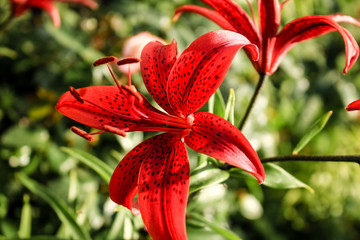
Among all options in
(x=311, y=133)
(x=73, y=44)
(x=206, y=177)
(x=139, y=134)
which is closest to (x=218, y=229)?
(x=206, y=177)

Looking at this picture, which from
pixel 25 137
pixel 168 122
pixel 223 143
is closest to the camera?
pixel 223 143


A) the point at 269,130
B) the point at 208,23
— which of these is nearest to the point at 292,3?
the point at 208,23

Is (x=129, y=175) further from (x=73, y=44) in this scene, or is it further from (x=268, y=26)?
(x=73, y=44)

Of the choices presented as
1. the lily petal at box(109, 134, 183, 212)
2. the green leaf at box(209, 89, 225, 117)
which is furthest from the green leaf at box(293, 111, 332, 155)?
the lily petal at box(109, 134, 183, 212)

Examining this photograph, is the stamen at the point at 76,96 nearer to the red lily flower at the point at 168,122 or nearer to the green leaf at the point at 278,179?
the red lily flower at the point at 168,122

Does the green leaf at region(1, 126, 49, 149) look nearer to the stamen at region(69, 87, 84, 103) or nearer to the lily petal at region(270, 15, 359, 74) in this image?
the stamen at region(69, 87, 84, 103)

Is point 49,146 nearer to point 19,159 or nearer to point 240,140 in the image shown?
point 19,159
